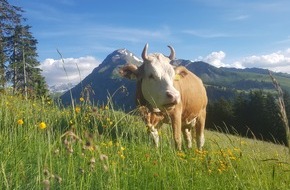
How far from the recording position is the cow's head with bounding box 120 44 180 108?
28.7 feet

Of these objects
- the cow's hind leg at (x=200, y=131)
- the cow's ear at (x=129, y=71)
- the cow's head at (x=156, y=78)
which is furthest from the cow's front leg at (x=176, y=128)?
the cow's hind leg at (x=200, y=131)

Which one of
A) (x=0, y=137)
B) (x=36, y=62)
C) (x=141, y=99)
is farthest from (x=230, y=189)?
(x=36, y=62)

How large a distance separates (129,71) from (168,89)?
149 centimetres

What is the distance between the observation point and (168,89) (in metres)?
8.82

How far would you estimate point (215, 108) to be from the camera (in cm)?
7250

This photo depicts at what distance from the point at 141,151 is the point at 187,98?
5336mm

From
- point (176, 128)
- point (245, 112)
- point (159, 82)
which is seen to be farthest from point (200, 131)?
point (245, 112)

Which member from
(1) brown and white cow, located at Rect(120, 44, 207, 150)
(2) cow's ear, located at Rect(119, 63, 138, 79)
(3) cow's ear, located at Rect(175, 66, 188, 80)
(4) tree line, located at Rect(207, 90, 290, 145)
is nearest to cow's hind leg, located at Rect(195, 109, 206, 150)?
(1) brown and white cow, located at Rect(120, 44, 207, 150)

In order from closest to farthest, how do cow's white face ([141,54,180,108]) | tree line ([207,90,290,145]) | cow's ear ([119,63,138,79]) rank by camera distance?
cow's white face ([141,54,180,108]) < cow's ear ([119,63,138,79]) < tree line ([207,90,290,145])

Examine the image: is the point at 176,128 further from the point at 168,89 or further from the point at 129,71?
the point at 129,71

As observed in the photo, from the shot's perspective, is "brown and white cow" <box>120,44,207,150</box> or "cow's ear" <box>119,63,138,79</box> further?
"cow's ear" <box>119,63,138,79</box>

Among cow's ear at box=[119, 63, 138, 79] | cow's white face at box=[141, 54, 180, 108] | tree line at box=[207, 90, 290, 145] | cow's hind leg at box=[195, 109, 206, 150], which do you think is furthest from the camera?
tree line at box=[207, 90, 290, 145]

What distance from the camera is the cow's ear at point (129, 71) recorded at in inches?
384

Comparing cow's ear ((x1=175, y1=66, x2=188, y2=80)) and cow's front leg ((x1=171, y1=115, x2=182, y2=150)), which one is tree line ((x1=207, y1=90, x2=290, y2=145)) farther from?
cow's front leg ((x1=171, y1=115, x2=182, y2=150))
